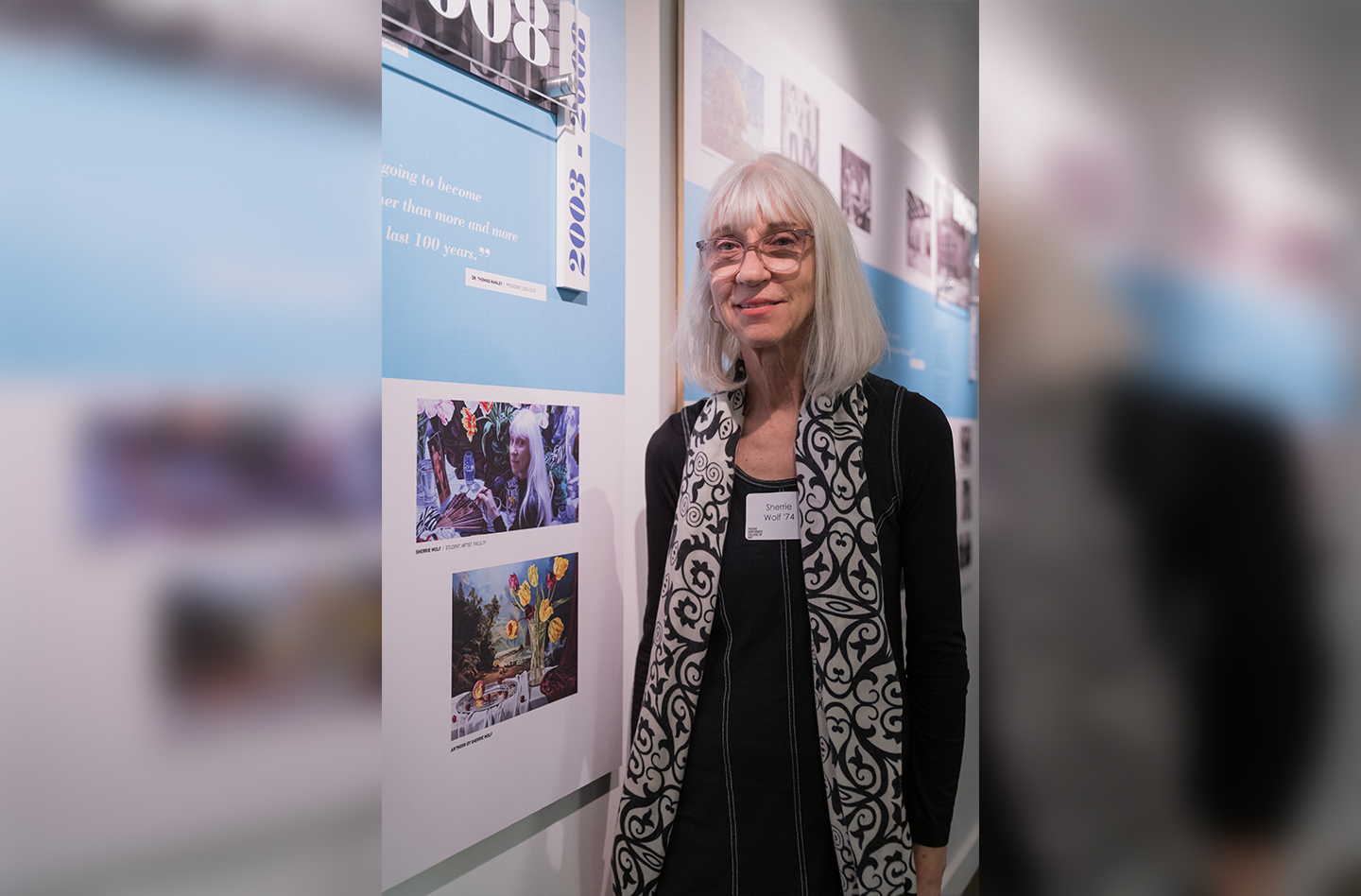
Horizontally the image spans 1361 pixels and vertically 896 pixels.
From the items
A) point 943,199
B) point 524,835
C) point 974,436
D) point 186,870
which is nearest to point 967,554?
point 974,436

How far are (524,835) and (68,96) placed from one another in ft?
4.80

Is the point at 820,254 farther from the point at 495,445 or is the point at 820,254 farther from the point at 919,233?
the point at 495,445

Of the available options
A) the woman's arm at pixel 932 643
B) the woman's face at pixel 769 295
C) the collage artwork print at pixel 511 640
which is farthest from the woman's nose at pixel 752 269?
the collage artwork print at pixel 511 640

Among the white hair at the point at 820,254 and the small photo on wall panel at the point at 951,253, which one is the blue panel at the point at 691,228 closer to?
the white hair at the point at 820,254

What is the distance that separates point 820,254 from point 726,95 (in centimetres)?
64

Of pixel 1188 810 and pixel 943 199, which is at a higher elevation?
pixel 943 199

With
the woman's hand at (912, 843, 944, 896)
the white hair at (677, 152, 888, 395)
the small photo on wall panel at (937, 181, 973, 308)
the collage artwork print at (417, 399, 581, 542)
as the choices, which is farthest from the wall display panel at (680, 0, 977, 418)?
the woman's hand at (912, 843, 944, 896)

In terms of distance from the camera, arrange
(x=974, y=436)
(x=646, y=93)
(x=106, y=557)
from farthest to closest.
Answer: (x=646, y=93) → (x=974, y=436) → (x=106, y=557)

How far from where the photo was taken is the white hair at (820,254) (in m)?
1.22

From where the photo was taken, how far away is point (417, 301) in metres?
1.16

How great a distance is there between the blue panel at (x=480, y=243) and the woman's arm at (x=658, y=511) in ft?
0.69

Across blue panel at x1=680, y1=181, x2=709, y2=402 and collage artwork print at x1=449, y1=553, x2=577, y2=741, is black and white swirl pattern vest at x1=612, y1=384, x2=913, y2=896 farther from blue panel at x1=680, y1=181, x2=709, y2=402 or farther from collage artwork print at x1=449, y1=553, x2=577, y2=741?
blue panel at x1=680, y1=181, x2=709, y2=402

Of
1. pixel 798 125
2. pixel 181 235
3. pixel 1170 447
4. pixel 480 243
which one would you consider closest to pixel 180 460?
pixel 181 235

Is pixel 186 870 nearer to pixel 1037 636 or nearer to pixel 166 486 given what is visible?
pixel 166 486
